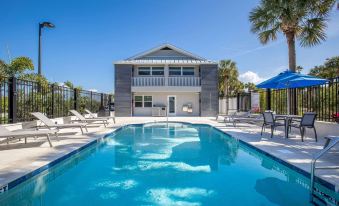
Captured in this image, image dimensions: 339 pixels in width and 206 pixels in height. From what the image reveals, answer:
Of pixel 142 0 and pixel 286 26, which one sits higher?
pixel 142 0

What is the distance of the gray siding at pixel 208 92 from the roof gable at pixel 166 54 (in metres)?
2.14

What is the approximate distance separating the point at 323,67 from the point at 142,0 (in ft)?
85.1

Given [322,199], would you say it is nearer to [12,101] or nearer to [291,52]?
[12,101]

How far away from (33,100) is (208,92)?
15664mm

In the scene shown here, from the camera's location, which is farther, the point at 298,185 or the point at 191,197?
the point at 298,185

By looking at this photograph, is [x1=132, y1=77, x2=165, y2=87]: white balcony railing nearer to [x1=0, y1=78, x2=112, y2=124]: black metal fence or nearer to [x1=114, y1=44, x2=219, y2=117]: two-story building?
[x1=114, y1=44, x2=219, y2=117]: two-story building

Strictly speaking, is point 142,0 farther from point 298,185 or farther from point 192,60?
point 298,185

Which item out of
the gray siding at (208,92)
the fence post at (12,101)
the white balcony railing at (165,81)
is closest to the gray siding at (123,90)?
the white balcony railing at (165,81)

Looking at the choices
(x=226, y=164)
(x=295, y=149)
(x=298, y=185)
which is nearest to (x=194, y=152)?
(x=226, y=164)

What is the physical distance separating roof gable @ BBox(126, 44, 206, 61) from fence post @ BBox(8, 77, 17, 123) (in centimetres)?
1624

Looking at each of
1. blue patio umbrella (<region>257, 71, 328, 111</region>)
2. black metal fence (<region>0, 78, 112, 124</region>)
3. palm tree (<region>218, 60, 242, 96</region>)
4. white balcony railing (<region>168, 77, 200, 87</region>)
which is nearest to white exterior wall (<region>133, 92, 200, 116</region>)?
white balcony railing (<region>168, 77, 200, 87</region>)

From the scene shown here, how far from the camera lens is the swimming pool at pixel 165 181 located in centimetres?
406

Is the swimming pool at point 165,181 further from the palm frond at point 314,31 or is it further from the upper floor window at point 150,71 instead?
the upper floor window at point 150,71

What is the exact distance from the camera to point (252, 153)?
284 inches
